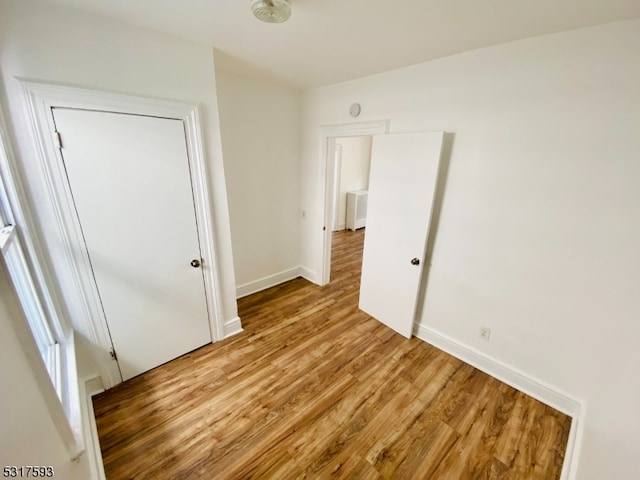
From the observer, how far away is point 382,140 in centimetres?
242

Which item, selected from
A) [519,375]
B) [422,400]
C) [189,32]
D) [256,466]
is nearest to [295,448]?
[256,466]

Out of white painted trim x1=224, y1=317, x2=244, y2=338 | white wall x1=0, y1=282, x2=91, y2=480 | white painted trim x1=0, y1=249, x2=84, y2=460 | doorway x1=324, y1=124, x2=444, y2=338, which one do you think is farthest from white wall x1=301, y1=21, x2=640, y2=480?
white painted trim x1=0, y1=249, x2=84, y2=460

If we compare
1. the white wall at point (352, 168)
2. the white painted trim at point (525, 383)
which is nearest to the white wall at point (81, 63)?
the white painted trim at point (525, 383)

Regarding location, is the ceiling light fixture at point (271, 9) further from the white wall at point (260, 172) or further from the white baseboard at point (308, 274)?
the white baseboard at point (308, 274)

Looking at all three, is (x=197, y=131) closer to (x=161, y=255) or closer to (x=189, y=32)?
(x=189, y=32)

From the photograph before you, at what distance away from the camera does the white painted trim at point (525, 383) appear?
5.09 feet

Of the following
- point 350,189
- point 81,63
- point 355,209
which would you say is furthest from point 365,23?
point 350,189

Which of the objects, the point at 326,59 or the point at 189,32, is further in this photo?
the point at 326,59

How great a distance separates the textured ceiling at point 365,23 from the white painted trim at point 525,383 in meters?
2.35

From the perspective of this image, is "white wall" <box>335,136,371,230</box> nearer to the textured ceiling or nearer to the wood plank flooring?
the textured ceiling

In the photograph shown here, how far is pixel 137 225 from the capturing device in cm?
182

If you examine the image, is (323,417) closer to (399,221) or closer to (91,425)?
(91,425)

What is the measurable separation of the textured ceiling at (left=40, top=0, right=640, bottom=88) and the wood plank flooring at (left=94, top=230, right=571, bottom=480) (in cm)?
249

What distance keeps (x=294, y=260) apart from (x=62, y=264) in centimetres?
249
